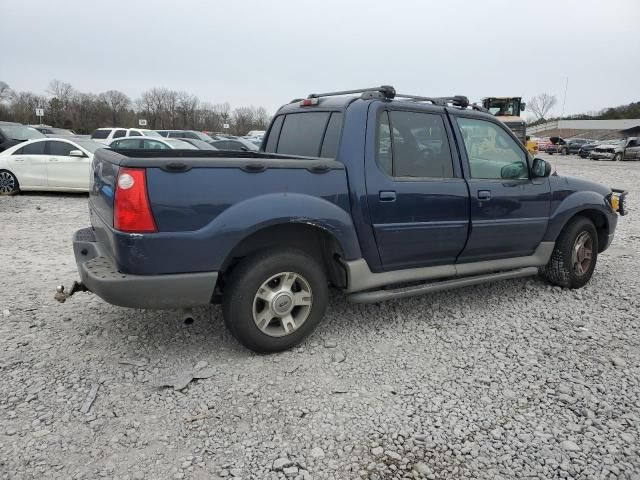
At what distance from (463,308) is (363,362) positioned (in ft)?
4.98

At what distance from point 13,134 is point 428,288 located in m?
15.5

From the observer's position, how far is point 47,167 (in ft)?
36.4

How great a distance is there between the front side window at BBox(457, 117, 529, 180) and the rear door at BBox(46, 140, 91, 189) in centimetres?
965

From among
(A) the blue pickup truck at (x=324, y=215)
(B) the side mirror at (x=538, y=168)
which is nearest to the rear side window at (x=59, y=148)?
(A) the blue pickup truck at (x=324, y=215)

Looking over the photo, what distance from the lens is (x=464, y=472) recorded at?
243cm

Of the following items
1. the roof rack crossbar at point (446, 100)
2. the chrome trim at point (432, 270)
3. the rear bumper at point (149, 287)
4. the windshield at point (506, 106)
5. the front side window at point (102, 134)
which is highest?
the windshield at point (506, 106)

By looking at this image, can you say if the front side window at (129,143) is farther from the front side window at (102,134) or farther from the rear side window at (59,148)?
the front side window at (102,134)

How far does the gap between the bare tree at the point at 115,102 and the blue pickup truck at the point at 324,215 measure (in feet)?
204

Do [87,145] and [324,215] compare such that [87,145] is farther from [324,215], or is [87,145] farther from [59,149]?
[324,215]

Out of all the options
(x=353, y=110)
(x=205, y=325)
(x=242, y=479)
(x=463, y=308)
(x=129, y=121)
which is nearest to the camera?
(x=242, y=479)

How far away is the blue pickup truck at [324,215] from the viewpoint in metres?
3.01

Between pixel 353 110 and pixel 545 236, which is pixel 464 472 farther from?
pixel 545 236

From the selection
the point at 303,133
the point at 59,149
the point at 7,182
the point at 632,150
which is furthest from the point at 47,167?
the point at 632,150

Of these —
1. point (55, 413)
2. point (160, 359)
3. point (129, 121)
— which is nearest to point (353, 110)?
point (160, 359)
